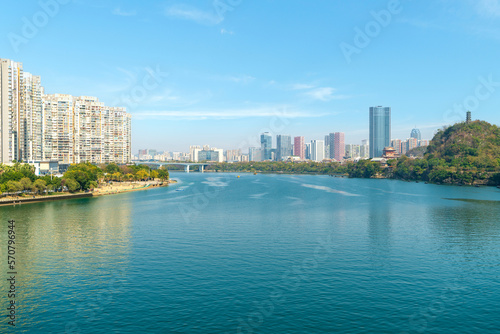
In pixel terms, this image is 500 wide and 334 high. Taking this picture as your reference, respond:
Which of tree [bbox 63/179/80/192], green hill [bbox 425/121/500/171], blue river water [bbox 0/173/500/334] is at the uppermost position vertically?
green hill [bbox 425/121/500/171]

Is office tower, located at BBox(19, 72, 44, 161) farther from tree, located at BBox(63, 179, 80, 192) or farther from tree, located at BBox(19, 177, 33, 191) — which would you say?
tree, located at BBox(19, 177, 33, 191)

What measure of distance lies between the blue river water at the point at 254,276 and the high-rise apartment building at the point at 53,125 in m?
60.8

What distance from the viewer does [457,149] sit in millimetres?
154625

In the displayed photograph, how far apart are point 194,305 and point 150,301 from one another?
2.59 meters

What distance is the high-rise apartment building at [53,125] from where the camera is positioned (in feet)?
310

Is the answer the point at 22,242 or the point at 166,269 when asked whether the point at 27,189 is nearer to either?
the point at 22,242

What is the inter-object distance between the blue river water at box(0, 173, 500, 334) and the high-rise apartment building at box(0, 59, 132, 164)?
6084 cm

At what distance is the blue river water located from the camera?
19203 mm

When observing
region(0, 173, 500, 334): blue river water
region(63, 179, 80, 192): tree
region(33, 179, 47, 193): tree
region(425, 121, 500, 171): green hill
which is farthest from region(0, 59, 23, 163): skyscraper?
region(425, 121, 500, 171): green hill

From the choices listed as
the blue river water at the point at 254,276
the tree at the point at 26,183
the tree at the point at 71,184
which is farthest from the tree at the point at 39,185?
the blue river water at the point at 254,276

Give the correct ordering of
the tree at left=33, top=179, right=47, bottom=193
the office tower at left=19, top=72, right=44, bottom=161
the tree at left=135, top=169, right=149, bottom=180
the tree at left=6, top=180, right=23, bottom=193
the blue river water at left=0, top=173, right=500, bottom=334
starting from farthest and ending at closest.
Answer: the tree at left=135, top=169, right=149, bottom=180 → the office tower at left=19, top=72, right=44, bottom=161 → the tree at left=33, top=179, right=47, bottom=193 → the tree at left=6, top=180, right=23, bottom=193 → the blue river water at left=0, top=173, right=500, bottom=334

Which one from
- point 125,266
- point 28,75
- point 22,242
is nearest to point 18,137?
point 28,75

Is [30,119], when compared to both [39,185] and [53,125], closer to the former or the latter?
[53,125]

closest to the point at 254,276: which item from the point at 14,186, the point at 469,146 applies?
the point at 14,186
